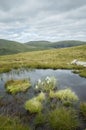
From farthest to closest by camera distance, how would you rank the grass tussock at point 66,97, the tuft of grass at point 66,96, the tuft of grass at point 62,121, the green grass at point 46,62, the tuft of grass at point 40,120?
the green grass at point 46,62 < the tuft of grass at point 66,96 < the grass tussock at point 66,97 < the tuft of grass at point 40,120 < the tuft of grass at point 62,121

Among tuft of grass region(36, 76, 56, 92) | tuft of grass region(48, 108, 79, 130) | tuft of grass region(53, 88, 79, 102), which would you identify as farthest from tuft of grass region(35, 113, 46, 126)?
tuft of grass region(36, 76, 56, 92)

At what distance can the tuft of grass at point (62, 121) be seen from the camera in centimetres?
1113

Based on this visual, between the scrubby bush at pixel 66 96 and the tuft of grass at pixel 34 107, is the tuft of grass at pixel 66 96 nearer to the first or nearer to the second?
the scrubby bush at pixel 66 96

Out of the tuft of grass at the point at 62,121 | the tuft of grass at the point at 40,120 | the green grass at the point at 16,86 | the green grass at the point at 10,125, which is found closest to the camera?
the green grass at the point at 10,125

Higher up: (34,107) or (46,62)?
(34,107)

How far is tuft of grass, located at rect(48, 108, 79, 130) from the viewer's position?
1113cm

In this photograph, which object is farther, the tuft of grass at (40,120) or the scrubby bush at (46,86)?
the scrubby bush at (46,86)

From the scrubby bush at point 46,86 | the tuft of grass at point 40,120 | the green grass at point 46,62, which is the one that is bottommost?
the green grass at point 46,62

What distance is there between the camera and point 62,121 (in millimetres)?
11398

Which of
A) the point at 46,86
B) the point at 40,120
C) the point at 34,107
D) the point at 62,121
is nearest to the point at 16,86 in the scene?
the point at 46,86

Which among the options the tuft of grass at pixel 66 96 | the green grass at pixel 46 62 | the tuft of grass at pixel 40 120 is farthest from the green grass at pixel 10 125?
the green grass at pixel 46 62

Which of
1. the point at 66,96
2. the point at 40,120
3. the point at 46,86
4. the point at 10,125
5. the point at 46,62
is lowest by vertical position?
the point at 46,62

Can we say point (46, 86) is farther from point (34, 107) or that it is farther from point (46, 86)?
point (34, 107)

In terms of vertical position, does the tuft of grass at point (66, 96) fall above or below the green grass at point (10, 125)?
below
